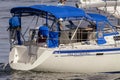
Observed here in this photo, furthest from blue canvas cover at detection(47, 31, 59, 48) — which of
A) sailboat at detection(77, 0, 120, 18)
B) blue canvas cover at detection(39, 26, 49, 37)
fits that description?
sailboat at detection(77, 0, 120, 18)

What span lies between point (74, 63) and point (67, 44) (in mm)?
915

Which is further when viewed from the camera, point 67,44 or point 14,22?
point 14,22

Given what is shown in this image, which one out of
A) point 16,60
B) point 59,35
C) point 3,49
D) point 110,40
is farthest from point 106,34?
point 3,49

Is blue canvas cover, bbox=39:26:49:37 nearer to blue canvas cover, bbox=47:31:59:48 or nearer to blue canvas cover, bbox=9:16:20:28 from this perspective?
blue canvas cover, bbox=47:31:59:48

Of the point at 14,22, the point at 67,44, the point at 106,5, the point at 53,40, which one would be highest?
the point at 106,5

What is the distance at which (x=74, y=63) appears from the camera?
28.0 metres

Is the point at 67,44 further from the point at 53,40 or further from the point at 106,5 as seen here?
the point at 106,5

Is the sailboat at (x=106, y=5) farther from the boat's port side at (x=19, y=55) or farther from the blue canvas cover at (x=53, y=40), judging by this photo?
the boat's port side at (x=19, y=55)

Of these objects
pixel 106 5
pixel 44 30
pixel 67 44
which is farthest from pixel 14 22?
pixel 106 5

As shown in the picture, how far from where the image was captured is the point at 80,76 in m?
28.2

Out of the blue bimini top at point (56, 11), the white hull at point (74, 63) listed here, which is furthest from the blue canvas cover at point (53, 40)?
the blue bimini top at point (56, 11)

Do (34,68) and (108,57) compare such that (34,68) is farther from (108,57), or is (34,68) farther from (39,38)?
(108,57)

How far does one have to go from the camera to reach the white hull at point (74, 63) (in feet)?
91.1

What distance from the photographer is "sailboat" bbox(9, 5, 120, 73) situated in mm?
27891
